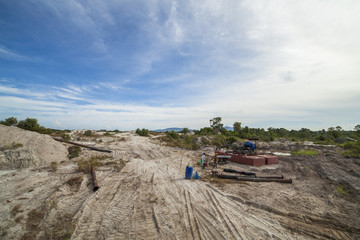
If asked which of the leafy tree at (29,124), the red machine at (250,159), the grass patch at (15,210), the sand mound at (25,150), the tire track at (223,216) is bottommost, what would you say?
the grass patch at (15,210)

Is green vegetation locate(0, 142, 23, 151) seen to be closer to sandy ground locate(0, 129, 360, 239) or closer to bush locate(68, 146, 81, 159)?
sandy ground locate(0, 129, 360, 239)

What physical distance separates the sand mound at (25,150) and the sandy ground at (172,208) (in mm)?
1227

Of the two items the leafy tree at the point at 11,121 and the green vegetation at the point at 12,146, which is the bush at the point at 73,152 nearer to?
the green vegetation at the point at 12,146

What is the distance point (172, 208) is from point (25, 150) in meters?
12.8

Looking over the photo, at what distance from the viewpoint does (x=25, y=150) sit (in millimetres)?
11633

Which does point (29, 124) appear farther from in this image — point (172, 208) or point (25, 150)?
point (172, 208)

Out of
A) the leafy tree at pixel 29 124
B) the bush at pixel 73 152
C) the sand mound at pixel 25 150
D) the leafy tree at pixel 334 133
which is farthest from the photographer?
the leafy tree at pixel 334 133

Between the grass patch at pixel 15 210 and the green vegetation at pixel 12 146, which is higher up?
the green vegetation at pixel 12 146

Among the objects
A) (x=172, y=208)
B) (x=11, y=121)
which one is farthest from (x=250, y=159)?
(x=11, y=121)

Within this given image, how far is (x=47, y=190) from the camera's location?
767cm

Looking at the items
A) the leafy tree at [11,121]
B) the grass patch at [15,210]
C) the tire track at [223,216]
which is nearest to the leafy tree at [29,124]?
the leafy tree at [11,121]

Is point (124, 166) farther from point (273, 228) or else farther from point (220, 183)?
point (273, 228)

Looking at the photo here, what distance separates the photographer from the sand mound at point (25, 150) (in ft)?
35.3

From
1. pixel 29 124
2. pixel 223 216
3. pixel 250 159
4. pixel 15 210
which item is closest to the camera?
pixel 223 216
